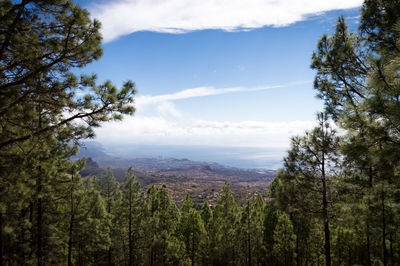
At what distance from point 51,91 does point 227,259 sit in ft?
70.4

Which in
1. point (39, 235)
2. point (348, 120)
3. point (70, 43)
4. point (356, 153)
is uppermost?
point (70, 43)

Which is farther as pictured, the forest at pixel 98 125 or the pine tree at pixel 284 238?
the pine tree at pixel 284 238

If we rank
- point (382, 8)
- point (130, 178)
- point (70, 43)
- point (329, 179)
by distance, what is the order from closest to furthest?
point (70, 43) < point (382, 8) < point (329, 179) < point (130, 178)

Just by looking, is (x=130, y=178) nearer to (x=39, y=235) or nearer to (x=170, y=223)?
(x=170, y=223)

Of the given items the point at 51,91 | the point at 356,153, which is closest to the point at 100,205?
the point at 51,91

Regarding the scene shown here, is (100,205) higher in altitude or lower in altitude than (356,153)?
lower

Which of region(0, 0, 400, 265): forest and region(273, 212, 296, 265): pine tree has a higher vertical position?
region(0, 0, 400, 265): forest

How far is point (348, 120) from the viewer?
430 centimetres

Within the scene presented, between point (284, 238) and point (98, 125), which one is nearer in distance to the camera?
point (98, 125)

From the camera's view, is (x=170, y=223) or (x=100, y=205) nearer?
(x=100, y=205)

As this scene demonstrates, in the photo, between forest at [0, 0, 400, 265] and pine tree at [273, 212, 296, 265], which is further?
pine tree at [273, 212, 296, 265]

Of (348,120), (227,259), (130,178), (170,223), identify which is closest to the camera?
(348,120)

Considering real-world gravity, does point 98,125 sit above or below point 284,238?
above

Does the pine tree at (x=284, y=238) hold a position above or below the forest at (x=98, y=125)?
below
